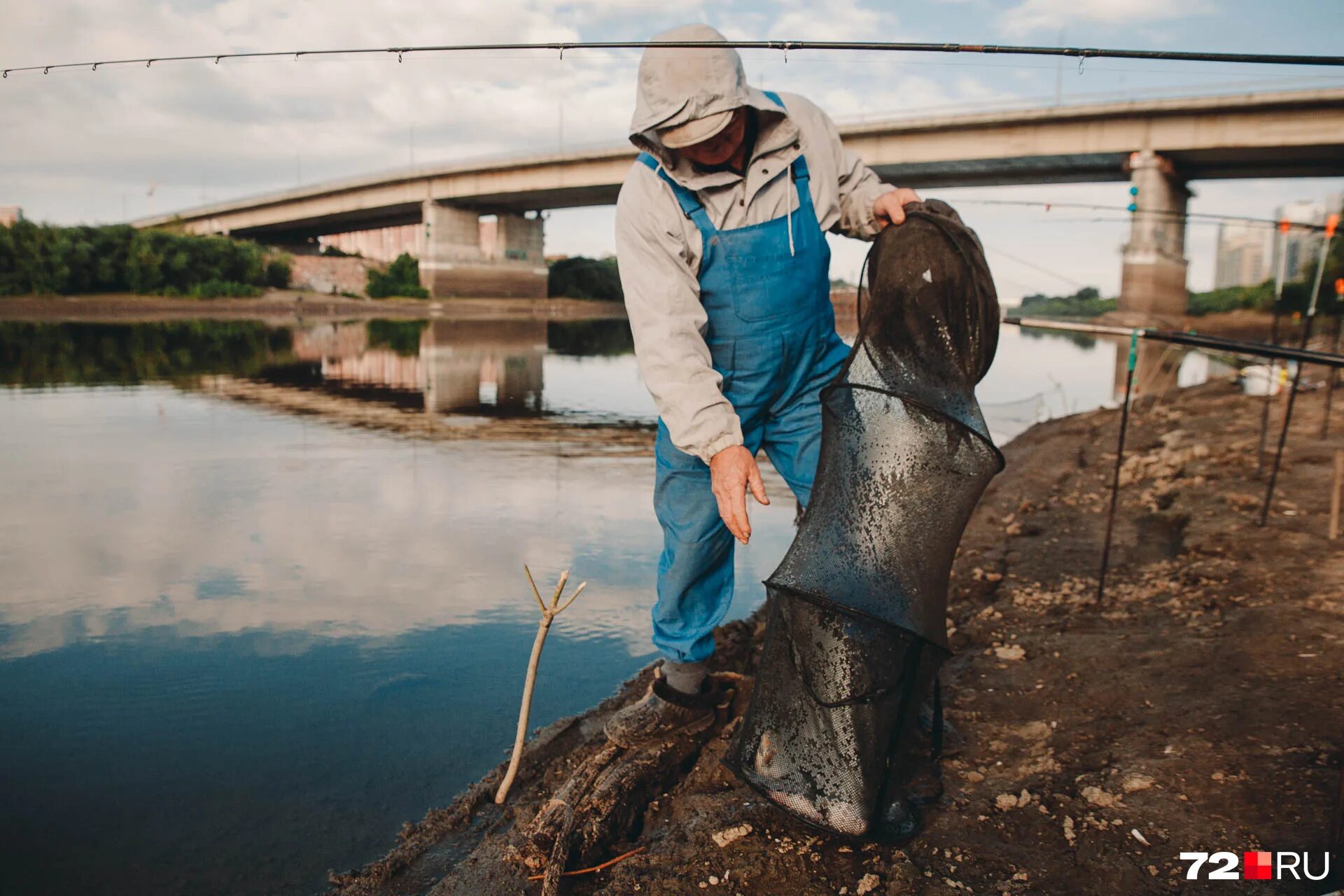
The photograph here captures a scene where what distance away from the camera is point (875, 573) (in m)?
2.11

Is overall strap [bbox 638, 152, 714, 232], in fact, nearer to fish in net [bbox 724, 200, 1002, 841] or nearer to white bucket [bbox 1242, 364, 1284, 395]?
fish in net [bbox 724, 200, 1002, 841]

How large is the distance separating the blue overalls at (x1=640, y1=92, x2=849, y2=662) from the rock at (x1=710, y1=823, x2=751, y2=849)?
2.63ft

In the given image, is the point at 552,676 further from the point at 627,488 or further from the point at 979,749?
the point at 627,488

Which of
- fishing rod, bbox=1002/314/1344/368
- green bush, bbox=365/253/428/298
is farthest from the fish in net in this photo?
green bush, bbox=365/253/428/298

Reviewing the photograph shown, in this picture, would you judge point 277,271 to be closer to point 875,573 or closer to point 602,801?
point 602,801

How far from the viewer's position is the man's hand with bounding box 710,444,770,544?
2320 mm

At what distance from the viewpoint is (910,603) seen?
2.12 metres

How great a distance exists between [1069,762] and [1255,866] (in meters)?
0.56

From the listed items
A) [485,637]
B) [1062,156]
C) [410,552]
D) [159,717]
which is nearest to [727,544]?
[485,637]

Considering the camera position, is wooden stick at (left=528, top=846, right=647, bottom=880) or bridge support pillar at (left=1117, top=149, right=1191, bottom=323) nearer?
wooden stick at (left=528, top=846, right=647, bottom=880)

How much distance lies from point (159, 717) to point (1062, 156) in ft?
110

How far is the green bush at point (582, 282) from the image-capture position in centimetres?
6406

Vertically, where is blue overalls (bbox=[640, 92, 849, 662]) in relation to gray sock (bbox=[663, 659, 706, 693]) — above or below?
above

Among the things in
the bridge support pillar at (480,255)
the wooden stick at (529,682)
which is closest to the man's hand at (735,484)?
the wooden stick at (529,682)
